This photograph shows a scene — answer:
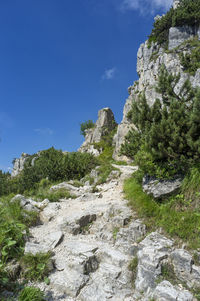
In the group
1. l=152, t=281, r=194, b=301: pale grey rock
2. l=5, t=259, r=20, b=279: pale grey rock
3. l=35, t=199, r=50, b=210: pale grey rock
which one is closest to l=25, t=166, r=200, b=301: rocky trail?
l=152, t=281, r=194, b=301: pale grey rock

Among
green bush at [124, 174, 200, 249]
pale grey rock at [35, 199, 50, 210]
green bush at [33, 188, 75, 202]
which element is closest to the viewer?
green bush at [124, 174, 200, 249]

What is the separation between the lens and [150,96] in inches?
1373

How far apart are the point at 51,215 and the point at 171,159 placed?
5790 millimetres

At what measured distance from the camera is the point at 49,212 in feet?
25.6

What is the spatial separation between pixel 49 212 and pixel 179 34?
56.1 m

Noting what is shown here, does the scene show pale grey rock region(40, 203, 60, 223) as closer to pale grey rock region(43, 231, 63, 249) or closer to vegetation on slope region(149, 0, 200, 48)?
pale grey rock region(43, 231, 63, 249)

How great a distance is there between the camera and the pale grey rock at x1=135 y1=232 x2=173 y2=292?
3865mm

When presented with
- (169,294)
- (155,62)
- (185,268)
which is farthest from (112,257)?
(155,62)

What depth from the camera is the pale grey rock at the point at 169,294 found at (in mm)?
3336

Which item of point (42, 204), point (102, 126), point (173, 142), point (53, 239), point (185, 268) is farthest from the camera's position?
point (102, 126)

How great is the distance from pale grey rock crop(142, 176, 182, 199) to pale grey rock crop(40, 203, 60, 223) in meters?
4.38

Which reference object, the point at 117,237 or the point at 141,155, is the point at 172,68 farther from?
the point at 117,237

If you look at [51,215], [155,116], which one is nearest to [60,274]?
[51,215]

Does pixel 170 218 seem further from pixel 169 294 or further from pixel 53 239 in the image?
pixel 53 239
